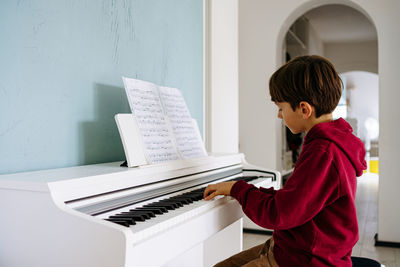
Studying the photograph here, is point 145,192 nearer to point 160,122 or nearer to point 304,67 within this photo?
point 160,122

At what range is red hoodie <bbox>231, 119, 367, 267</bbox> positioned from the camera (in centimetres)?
125

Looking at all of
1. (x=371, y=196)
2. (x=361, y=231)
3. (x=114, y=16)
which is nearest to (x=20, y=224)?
(x=114, y=16)

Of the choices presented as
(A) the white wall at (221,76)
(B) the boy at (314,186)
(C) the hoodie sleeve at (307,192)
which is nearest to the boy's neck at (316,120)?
(B) the boy at (314,186)

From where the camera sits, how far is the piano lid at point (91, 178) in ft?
3.67

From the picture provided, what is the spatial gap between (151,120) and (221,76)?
1.46 meters

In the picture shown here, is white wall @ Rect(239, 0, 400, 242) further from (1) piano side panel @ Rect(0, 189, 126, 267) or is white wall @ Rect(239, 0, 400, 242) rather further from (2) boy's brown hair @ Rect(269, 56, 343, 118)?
(1) piano side panel @ Rect(0, 189, 126, 267)

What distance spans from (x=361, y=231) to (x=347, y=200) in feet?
10.8

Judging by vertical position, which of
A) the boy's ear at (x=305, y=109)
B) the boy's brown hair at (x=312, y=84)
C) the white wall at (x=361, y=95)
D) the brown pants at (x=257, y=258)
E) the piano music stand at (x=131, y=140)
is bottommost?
the brown pants at (x=257, y=258)

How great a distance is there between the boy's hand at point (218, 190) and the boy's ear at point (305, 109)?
1.20 ft

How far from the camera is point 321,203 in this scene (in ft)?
4.12

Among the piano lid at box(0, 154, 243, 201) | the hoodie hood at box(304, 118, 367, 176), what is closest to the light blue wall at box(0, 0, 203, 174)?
the piano lid at box(0, 154, 243, 201)

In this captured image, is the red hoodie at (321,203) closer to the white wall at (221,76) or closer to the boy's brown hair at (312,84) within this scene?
the boy's brown hair at (312,84)

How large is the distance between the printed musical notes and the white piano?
149 millimetres

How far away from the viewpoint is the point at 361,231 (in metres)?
4.23
